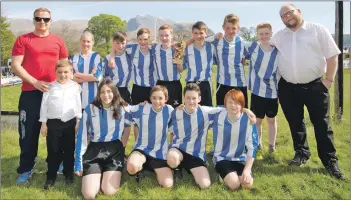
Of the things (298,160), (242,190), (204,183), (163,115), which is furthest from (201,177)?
(298,160)

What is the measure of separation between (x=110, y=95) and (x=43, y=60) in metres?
1.03

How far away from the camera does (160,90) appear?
173 inches

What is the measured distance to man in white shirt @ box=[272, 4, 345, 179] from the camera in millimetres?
4395

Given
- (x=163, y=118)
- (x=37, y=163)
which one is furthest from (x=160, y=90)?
(x=37, y=163)

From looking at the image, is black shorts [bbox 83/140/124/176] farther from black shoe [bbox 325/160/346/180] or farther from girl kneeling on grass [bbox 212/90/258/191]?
black shoe [bbox 325/160/346/180]

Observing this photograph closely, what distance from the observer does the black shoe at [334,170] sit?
14.6 ft

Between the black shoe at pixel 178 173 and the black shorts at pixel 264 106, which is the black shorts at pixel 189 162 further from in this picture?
the black shorts at pixel 264 106

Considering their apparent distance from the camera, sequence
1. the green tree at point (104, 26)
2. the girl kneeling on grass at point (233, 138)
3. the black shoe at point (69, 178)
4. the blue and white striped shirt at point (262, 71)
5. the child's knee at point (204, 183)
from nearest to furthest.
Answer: the child's knee at point (204, 183) < the girl kneeling on grass at point (233, 138) < the black shoe at point (69, 178) < the blue and white striped shirt at point (262, 71) < the green tree at point (104, 26)

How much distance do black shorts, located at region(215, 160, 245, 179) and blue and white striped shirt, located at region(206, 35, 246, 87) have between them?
1.40m

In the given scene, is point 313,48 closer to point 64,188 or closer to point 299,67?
point 299,67

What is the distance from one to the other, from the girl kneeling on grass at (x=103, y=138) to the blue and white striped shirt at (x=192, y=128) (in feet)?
2.41

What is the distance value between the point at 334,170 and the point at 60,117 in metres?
3.78

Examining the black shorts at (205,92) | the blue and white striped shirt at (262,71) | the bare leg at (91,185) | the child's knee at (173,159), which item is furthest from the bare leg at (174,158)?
the blue and white striped shirt at (262,71)

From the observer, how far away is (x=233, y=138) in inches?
173
